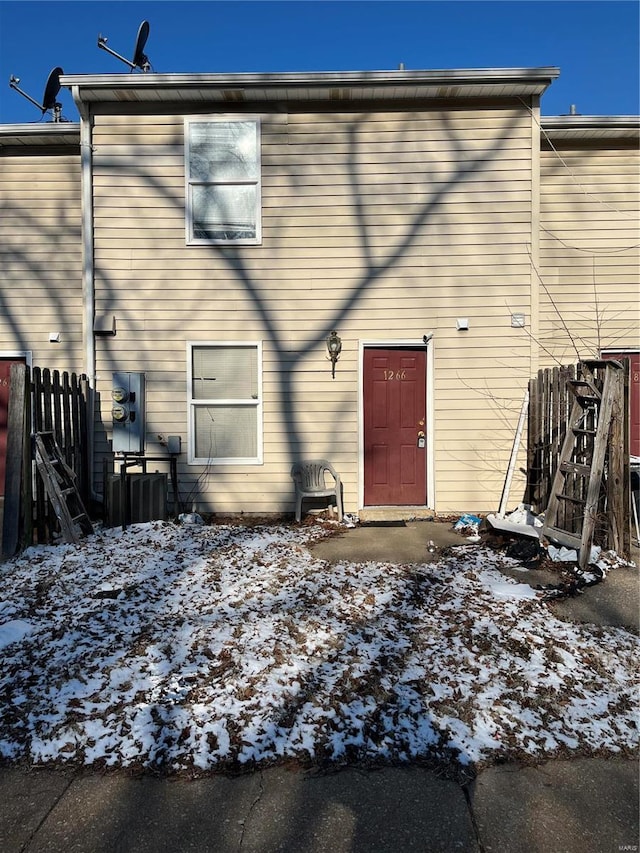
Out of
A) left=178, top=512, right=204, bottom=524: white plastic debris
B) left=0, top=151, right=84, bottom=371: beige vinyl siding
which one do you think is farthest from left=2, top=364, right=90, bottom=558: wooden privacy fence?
left=0, top=151, right=84, bottom=371: beige vinyl siding

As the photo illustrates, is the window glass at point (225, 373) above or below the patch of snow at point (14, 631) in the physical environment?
above

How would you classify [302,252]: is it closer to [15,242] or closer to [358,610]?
[15,242]

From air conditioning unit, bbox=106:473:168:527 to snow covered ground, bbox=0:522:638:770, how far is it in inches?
64.4

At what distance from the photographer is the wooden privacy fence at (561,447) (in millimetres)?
5000

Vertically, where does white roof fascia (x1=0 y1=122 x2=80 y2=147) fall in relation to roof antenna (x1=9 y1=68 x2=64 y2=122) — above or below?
below

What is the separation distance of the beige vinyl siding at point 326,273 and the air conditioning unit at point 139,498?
60cm

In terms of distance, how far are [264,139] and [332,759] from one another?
700cm

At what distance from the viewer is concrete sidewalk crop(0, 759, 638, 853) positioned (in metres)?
1.93

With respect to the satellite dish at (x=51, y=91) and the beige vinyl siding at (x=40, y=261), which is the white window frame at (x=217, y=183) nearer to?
the beige vinyl siding at (x=40, y=261)

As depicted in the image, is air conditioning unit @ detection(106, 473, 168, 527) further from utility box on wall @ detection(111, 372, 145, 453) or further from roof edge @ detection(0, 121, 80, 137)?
roof edge @ detection(0, 121, 80, 137)

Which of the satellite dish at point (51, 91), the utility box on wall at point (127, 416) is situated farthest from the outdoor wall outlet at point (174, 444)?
the satellite dish at point (51, 91)

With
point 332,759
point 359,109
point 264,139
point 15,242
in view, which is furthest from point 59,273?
point 332,759

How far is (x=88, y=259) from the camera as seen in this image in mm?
7148

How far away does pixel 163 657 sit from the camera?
3.08 metres
